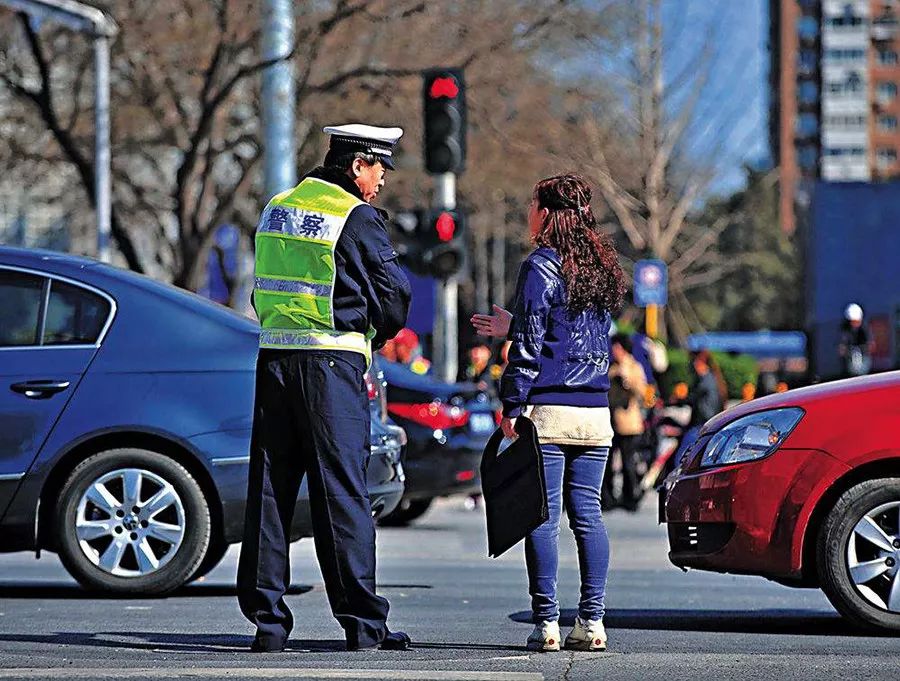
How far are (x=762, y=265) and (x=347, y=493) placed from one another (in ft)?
306

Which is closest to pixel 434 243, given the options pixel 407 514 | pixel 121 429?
pixel 407 514

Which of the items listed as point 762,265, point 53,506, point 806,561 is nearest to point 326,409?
point 806,561

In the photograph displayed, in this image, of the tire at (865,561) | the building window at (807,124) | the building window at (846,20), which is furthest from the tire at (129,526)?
the building window at (807,124)

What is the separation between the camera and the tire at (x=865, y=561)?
24.1 ft

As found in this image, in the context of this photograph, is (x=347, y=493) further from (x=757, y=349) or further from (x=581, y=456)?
(x=757, y=349)

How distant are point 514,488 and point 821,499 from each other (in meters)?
1.36

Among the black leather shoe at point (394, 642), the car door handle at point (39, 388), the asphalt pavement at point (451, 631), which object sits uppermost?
the car door handle at point (39, 388)

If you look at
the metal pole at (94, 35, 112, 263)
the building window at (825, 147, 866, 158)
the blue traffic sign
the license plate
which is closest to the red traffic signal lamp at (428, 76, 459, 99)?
the license plate

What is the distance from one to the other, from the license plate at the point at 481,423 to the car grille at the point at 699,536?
21.5 ft

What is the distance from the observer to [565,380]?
6.72 m


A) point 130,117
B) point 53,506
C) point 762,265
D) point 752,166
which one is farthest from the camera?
point 752,166

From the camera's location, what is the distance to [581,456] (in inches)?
268

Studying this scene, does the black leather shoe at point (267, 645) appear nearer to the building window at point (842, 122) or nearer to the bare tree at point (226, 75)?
the bare tree at point (226, 75)

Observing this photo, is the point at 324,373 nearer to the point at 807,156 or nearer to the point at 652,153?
the point at 652,153
